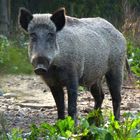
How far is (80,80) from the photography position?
292 inches

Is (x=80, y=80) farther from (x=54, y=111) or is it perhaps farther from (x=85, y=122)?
(x=85, y=122)

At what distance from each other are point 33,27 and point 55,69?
538 mm

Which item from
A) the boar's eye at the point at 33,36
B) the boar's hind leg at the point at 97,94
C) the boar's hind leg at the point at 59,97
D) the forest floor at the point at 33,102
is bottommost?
the forest floor at the point at 33,102

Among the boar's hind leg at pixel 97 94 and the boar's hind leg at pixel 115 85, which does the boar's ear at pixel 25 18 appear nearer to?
the boar's hind leg at pixel 115 85

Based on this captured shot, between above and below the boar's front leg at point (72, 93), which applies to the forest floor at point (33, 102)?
below

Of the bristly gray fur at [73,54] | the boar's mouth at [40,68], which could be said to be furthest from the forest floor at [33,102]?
the boar's mouth at [40,68]

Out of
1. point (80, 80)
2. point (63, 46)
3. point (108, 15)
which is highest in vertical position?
point (63, 46)

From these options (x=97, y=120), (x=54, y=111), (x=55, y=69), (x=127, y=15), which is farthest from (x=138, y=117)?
(x=127, y=15)

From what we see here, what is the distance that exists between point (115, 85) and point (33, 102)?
1.66 metres

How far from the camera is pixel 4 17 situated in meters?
16.2

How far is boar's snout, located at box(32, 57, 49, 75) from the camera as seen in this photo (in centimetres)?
641

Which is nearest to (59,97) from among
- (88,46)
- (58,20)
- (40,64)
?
(88,46)

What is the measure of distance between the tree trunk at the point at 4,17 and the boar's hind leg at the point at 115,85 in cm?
769

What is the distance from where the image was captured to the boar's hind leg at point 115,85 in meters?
8.13
